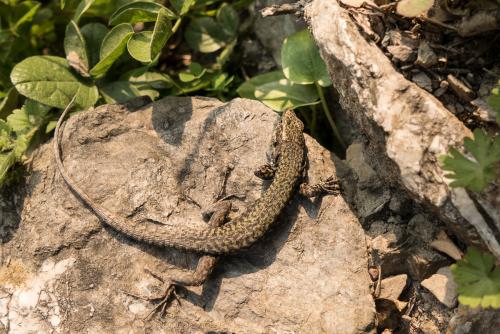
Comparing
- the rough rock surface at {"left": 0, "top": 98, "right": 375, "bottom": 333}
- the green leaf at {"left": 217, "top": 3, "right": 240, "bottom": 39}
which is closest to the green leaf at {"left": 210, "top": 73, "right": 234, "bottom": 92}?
the rough rock surface at {"left": 0, "top": 98, "right": 375, "bottom": 333}

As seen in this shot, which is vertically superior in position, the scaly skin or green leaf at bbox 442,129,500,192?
green leaf at bbox 442,129,500,192

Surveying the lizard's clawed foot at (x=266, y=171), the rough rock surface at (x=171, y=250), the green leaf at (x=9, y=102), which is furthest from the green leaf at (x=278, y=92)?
the green leaf at (x=9, y=102)

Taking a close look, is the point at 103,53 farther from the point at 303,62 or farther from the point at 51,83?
the point at 303,62

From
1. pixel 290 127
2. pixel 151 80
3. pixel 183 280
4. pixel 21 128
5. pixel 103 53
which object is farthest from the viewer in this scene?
pixel 151 80

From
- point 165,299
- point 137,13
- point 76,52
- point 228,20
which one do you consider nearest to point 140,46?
point 137,13

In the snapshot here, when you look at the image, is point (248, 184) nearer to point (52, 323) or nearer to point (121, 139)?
point (121, 139)

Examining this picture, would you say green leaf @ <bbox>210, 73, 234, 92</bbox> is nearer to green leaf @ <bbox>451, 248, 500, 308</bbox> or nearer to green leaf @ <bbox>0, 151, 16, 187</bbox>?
green leaf @ <bbox>0, 151, 16, 187</bbox>

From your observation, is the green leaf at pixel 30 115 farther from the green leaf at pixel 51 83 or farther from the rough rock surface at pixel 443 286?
the rough rock surface at pixel 443 286
